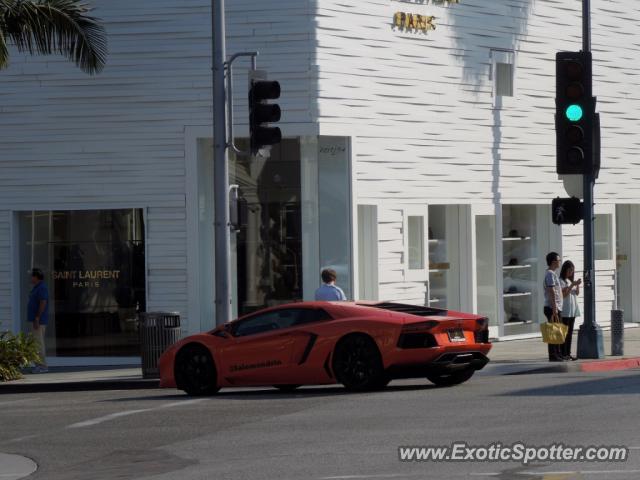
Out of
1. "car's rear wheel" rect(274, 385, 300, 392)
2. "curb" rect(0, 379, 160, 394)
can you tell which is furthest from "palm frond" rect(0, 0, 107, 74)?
"car's rear wheel" rect(274, 385, 300, 392)

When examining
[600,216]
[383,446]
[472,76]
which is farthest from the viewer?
[600,216]

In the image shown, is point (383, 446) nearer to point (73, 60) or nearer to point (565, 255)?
point (73, 60)

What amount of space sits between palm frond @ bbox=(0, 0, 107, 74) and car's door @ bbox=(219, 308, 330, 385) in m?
6.84

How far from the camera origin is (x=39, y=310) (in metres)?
23.6

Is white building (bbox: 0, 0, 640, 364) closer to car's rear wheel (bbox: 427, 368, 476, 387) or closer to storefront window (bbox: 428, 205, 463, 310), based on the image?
storefront window (bbox: 428, 205, 463, 310)

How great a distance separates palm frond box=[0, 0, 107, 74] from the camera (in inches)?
894

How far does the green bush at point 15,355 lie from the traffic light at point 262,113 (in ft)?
18.4

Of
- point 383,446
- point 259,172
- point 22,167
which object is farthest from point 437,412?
point 22,167

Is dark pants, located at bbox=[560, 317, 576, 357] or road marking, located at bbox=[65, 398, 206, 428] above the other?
dark pants, located at bbox=[560, 317, 576, 357]

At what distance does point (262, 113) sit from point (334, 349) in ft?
14.0

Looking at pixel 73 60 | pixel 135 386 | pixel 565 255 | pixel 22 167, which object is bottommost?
pixel 135 386

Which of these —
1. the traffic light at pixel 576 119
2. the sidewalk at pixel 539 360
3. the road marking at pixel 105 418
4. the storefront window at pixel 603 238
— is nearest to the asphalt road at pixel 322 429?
the road marking at pixel 105 418

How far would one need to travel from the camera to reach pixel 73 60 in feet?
77.9

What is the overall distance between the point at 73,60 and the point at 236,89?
9.51 feet
